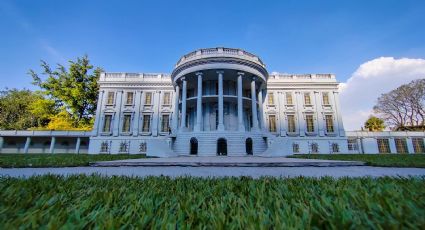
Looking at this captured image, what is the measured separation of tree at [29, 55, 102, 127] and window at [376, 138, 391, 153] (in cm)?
4369

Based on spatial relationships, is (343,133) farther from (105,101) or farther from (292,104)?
(105,101)

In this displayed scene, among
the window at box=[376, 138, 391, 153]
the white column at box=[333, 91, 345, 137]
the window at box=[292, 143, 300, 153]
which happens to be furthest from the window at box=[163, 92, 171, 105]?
the window at box=[376, 138, 391, 153]

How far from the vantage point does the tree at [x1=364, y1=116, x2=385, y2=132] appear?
43.5 m

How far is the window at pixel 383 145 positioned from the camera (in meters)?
25.8

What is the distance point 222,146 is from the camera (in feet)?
58.5

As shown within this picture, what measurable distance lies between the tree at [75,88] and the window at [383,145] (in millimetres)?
43687

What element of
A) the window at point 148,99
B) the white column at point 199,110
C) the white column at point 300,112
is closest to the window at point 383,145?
the white column at point 300,112

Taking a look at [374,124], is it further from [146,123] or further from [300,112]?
[146,123]

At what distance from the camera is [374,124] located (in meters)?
44.3

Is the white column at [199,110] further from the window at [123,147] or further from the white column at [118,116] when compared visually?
the white column at [118,116]

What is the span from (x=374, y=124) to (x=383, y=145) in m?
23.6

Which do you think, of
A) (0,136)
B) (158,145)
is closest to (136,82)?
(158,145)

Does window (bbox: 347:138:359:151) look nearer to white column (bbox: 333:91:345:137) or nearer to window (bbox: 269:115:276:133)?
white column (bbox: 333:91:345:137)

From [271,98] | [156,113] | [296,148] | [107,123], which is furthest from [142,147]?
[296,148]
